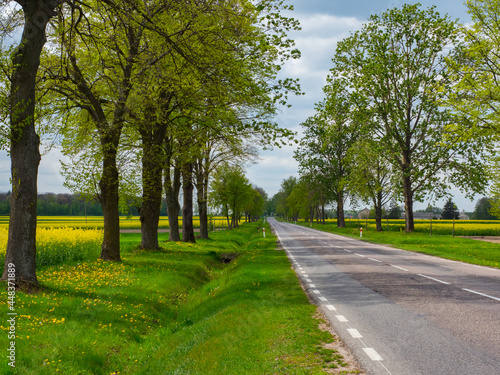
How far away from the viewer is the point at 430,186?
35188 millimetres

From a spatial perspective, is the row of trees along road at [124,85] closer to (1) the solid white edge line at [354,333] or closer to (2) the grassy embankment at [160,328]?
(2) the grassy embankment at [160,328]

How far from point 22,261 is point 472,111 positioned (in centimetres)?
1904

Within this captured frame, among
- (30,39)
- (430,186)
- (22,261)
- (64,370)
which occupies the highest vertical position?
(30,39)

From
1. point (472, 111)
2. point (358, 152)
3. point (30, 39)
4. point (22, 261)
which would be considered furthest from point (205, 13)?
point (358, 152)

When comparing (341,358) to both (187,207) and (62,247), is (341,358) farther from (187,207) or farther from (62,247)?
(187,207)

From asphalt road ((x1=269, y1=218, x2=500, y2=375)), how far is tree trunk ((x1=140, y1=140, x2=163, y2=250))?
8.88 m

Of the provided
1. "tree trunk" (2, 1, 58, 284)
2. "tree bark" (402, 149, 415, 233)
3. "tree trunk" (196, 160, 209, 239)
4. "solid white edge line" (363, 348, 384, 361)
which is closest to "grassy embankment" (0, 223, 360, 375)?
"solid white edge line" (363, 348, 384, 361)

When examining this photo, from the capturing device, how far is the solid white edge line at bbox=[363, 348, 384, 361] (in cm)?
569

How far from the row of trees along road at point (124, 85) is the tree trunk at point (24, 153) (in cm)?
2

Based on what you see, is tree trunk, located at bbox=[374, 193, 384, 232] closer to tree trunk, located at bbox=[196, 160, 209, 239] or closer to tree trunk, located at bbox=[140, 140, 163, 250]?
tree trunk, located at bbox=[196, 160, 209, 239]

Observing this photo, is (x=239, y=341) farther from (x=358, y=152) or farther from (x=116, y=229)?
(x=358, y=152)

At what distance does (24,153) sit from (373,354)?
8.74m

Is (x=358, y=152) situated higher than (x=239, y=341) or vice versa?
(x=358, y=152)

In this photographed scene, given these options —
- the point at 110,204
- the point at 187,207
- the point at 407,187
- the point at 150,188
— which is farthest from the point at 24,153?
the point at 407,187
